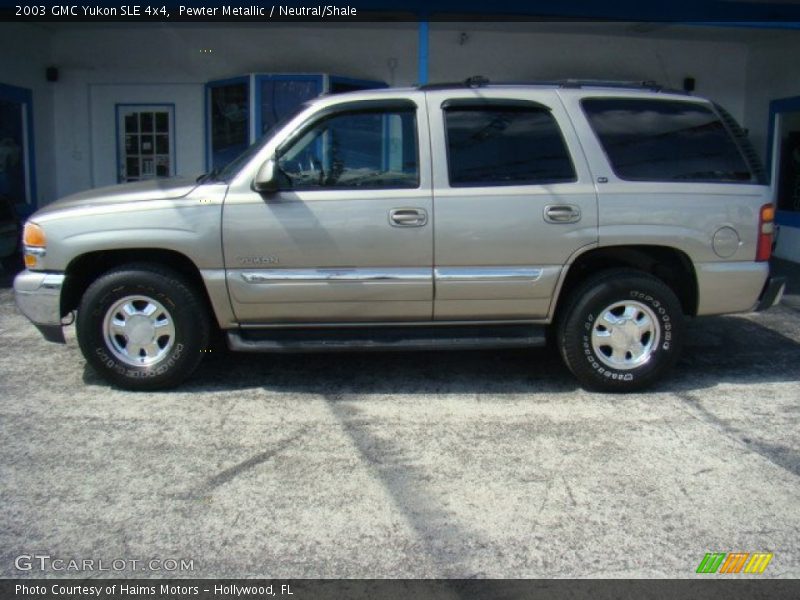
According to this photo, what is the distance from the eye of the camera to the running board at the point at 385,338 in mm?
5238

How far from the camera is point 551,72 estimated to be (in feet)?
38.1

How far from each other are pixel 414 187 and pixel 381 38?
6.91 metres

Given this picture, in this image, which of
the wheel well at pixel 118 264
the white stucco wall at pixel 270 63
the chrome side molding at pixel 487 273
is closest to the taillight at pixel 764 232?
the chrome side molding at pixel 487 273

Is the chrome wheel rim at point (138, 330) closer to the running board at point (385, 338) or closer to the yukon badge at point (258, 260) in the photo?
the running board at point (385, 338)

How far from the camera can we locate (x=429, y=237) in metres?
5.13

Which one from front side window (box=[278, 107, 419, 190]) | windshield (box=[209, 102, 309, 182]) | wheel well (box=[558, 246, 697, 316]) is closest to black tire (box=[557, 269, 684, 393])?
wheel well (box=[558, 246, 697, 316])

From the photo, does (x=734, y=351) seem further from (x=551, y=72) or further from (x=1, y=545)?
(x=551, y=72)

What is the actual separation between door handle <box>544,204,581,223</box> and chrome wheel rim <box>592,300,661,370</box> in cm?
65

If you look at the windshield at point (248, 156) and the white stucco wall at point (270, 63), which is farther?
the white stucco wall at point (270, 63)

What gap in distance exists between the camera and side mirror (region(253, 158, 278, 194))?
4.99m

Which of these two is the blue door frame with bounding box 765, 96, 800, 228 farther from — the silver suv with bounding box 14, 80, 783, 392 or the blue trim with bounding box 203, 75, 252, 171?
the blue trim with bounding box 203, 75, 252, 171
